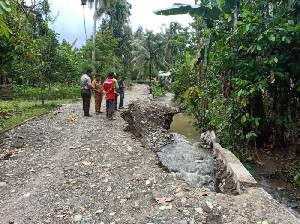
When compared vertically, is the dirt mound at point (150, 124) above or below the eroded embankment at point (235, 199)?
below

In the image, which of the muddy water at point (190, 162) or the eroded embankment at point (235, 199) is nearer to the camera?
the eroded embankment at point (235, 199)

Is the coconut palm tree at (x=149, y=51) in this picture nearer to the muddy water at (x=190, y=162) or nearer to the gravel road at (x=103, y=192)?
the muddy water at (x=190, y=162)

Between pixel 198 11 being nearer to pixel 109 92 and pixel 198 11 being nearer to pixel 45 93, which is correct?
pixel 109 92

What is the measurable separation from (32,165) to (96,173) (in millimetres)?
1499

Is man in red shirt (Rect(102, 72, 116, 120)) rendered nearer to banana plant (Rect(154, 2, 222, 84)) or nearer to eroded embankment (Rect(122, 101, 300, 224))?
banana plant (Rect(154, 2, 222, 84))

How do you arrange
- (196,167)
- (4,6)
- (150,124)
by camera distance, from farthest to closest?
1. (150,124)
2. (196,167)
3. (4,6)

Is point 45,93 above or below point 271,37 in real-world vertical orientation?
below

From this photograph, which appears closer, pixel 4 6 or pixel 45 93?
pixel 4 6

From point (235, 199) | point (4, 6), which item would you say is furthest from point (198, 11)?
point (4, 6)

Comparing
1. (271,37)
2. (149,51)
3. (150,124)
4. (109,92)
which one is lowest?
(150,124)

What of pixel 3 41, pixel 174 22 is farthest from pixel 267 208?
pixel 174 22

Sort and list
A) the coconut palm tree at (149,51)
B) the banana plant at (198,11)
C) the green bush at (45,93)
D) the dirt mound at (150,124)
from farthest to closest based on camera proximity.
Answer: the coconut palm tree at (149,51) → the green bush at (45,93) → the dirt mound at (150,124) → the banana plant at (198,11)

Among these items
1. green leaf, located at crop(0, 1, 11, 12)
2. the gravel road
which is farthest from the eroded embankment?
green leaf, located at crop(0, 1, 11, 12)

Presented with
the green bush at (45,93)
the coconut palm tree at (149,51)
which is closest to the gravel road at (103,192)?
the green bush at (45,93)
